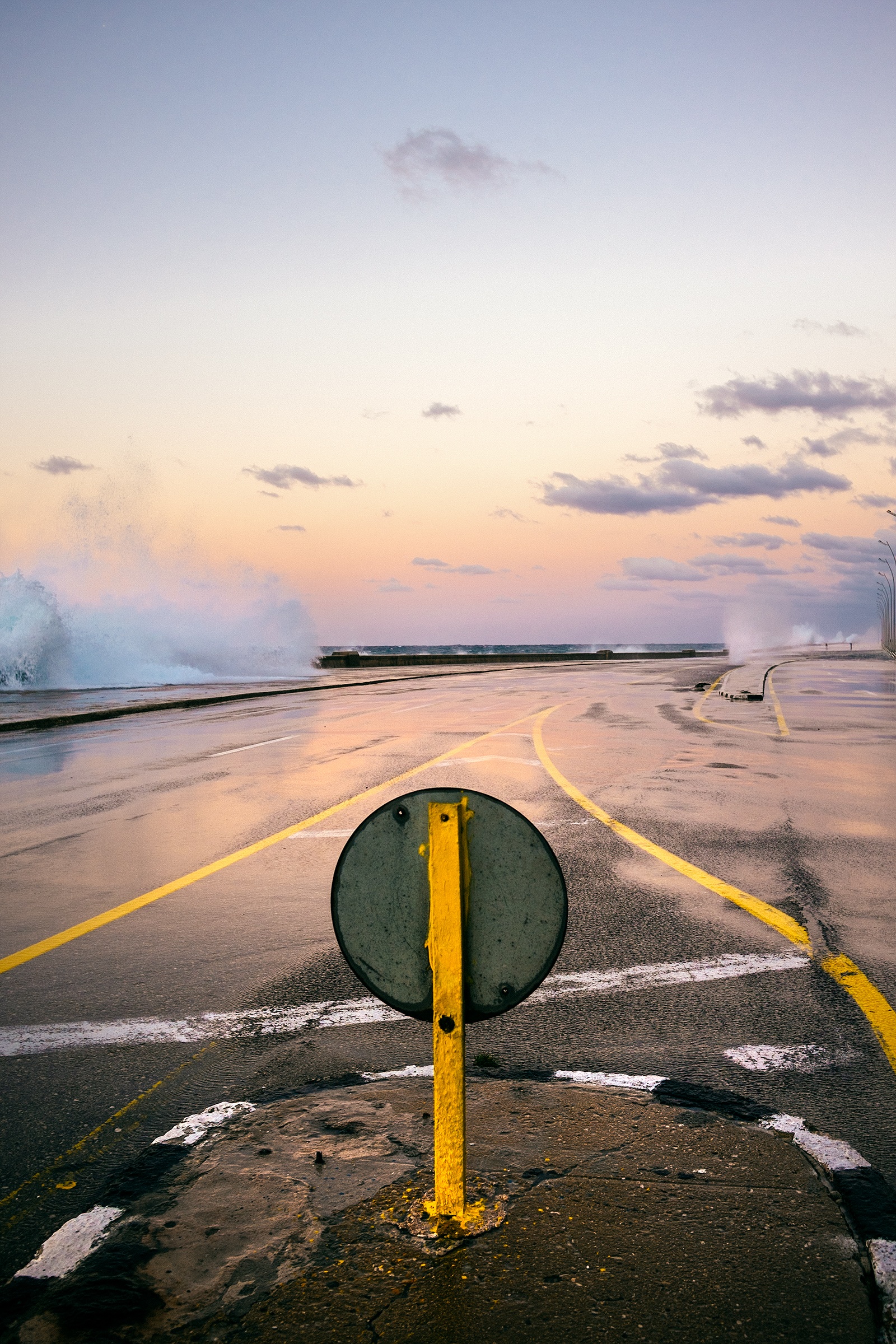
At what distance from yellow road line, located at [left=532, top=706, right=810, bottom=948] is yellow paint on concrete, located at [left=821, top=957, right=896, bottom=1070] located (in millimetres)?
348

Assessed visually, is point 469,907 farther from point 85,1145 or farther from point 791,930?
point 791,930

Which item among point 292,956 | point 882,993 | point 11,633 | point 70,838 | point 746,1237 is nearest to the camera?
point 746,1237

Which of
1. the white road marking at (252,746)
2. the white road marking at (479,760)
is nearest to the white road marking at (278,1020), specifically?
the white road marking at (479,760)

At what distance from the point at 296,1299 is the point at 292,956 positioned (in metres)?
2.88

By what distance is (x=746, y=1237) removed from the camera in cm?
264

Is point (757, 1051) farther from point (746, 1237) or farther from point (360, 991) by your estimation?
point (360, 991)

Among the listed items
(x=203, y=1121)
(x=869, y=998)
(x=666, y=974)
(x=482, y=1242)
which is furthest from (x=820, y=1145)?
(x=203, y=1121)

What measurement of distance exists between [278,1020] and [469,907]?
204 centimetres

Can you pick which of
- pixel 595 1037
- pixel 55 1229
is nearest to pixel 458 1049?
pixel 55 1229

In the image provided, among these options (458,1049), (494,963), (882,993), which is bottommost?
(882,993)

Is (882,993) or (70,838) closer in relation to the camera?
(882,993)

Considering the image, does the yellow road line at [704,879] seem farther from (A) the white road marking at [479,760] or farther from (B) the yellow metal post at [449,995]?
(B) the yellow metal post at [449,995]

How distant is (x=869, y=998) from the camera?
4.54m

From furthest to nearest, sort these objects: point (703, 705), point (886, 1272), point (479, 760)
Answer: point (703, 705) → point (479, 760) → point (886, 1272)
